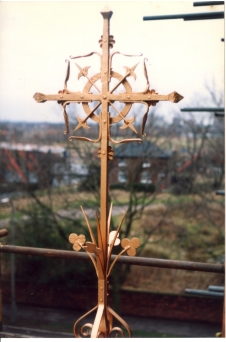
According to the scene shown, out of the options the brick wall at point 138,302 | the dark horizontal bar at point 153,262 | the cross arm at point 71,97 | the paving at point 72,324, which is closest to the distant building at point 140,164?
the brick wall at point 138,302

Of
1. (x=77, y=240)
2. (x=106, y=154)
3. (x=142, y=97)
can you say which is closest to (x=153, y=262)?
(x=77, y=240)

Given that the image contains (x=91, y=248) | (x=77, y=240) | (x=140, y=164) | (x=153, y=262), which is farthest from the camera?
(x=140, y=164)

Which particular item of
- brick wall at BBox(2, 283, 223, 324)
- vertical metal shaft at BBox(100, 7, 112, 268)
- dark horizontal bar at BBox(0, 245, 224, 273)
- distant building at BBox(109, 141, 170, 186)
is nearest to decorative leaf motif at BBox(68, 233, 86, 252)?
vertical metal shaft at BBox(100, 7, 112, 268)

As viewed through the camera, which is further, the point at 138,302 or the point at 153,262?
the point at 138,302

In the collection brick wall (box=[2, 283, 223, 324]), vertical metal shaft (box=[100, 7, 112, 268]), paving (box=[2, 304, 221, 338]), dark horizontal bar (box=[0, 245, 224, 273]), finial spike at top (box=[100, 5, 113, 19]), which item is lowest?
paving (box=[2, 304, 221, 338])

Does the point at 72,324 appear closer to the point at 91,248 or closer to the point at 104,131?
the point at 91,248

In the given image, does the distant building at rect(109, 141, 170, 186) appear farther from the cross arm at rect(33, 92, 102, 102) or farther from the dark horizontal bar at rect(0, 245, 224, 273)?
the cross arm at rect(33, 92, 102, 102)

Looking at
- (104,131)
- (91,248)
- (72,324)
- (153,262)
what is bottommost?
(72,324)

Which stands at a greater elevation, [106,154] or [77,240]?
[106,154]

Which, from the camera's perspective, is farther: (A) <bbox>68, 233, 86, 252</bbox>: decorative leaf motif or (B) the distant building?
(B) the distant building

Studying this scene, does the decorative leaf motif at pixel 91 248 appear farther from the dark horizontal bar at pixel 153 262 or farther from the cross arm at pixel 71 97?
the cross arm at pixel 71 97
